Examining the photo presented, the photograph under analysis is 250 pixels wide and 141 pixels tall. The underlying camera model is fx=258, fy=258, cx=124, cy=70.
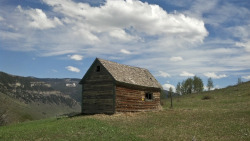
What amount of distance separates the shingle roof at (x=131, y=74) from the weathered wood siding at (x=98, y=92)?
1.09 metres

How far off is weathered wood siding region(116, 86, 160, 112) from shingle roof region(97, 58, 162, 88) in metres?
1.20

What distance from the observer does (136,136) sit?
65.6ft

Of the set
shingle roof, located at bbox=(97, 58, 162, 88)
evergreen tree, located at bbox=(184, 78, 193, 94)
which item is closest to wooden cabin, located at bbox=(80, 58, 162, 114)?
shingle roof, located at bbox=(97, 58, 162, 88)

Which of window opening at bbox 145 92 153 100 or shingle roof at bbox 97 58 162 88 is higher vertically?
shingle roof at bbox 97 58 162 88

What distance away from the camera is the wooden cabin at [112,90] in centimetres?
3388

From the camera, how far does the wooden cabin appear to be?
111 feet

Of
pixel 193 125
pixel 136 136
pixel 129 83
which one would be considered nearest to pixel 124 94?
pixel 129 83

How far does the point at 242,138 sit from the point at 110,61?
77.1 ft

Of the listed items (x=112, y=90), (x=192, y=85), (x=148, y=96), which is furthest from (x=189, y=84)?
(x=112, y=90)

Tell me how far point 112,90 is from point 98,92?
2.38 m

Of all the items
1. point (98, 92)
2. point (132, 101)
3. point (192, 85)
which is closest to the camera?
point (98, 92)

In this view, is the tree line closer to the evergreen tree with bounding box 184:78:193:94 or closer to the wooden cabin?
the evergreen tree with bounding box 184:78:193:94

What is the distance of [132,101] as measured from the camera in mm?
36031

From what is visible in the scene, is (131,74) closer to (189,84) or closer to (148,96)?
(148,96)
